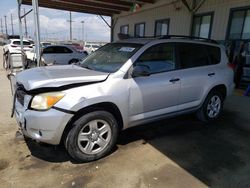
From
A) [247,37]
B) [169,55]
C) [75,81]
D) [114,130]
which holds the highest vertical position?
[247,37]

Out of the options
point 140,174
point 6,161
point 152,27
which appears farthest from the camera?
Answer: point 152,27

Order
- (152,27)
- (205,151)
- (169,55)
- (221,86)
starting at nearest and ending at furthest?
(205,151) < (169,55) < (221,86) < (152,27)

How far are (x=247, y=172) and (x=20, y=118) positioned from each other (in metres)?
3.13

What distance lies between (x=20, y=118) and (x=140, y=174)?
5.75ft

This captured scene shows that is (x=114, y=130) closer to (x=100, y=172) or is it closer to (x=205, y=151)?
(x=100, y=172)

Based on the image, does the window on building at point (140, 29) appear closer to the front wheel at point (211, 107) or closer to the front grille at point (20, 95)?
the front wheel at point (211, 107)

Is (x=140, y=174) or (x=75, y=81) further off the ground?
(x=75, y=81)

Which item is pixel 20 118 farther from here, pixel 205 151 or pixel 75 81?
pixel 205 151

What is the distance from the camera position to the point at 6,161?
303cm

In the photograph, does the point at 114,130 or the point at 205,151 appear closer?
the point at 114,130

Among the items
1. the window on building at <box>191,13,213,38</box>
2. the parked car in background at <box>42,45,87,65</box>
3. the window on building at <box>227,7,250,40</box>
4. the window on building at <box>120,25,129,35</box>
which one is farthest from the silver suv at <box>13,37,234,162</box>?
the window on building at <box>120,25,129,35</box>

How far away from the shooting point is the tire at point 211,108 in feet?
14.6

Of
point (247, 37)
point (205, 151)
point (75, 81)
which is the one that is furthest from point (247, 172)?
point (247, 37)

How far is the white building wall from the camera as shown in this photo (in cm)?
905
